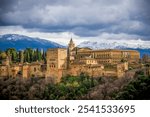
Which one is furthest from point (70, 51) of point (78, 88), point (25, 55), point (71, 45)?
point (78, 88)

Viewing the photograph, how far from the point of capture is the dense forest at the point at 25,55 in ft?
34.1

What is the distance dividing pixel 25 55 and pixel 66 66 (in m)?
1.96

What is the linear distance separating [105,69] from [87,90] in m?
1.37

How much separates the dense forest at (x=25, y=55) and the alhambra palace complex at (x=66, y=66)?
428 millimetres

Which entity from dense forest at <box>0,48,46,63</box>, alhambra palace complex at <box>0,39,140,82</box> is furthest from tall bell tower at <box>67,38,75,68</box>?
dense forest at <box>0,48,46,63</box>

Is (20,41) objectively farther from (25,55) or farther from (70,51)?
(70,51)

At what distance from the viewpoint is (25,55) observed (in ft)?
36.0

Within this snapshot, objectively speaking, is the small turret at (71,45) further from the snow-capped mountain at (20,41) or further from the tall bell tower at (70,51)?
the snow-capped mountain at (20,41)

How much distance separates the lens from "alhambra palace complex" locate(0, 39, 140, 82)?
9068mm

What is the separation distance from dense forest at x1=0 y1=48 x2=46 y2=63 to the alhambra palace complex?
0.43 meters

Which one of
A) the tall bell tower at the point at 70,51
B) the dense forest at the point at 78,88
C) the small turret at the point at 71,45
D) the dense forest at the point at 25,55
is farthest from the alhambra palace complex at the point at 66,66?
the dense forest at the point at 25,55

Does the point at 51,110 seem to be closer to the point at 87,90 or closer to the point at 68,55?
the point at 87,90

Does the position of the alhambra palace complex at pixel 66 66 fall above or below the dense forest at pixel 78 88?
above

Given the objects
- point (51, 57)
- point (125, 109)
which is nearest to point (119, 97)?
point (125, 109)
